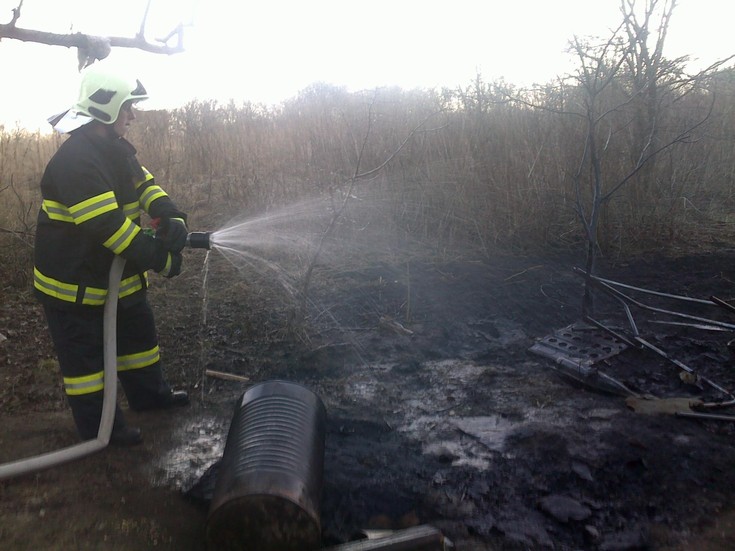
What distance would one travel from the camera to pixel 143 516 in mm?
2826

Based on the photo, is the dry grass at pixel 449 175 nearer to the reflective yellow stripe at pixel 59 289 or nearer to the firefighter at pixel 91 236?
the firefighter at pixel 91 236

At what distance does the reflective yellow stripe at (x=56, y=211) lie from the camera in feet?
10.3

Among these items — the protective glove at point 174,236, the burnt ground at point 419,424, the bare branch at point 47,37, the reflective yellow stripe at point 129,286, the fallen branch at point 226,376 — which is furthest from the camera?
the bare branch at point 47,37

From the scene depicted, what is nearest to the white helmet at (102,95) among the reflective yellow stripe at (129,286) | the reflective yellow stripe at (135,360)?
the reflective yellow stripe at (129,286)

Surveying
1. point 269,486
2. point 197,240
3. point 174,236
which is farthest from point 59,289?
point 269,486

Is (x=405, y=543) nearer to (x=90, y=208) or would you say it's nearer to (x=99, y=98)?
(x=90, y=208)

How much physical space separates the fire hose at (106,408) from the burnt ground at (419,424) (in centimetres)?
11

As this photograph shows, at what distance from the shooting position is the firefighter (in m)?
3.07

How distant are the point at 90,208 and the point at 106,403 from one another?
3.50 feet

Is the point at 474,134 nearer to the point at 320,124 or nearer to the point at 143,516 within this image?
the point at 320,124

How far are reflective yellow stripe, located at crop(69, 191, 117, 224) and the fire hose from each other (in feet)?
1.11

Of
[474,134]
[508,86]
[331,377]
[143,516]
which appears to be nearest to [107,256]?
[143,516]

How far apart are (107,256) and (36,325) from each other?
A: 2686 mm

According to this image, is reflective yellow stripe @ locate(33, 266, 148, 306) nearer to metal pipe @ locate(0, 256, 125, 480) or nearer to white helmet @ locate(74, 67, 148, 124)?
metal pipe @ locate(0, 256, 125, 480)
